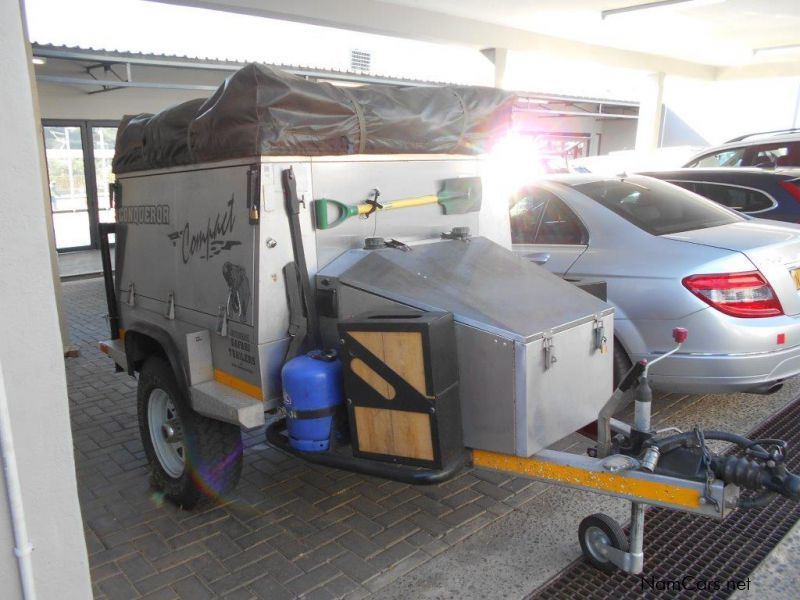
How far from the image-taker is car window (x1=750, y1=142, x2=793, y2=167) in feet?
29.1

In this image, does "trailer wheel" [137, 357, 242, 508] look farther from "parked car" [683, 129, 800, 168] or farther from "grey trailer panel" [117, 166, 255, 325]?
"parked car" [683, 129, 800, 168]

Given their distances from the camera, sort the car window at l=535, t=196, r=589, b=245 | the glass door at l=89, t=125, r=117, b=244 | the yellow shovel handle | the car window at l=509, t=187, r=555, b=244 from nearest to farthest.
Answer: the yellow shovel handle < the car window at l=535, t=196, r=589, b=245 < the car window at l=509, t=187, r=555, b=244 < the glass door at l=89, t=125, r=117, b=244

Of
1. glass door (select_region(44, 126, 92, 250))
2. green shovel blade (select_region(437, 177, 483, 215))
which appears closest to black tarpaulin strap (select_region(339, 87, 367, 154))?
green shovel blade (select_region(437, 177, 483, 215))

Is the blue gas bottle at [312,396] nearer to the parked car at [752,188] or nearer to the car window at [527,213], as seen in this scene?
the car window at [527,213]

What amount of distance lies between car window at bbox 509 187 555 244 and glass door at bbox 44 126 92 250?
35.9ft

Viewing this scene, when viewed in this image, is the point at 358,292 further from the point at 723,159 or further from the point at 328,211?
the point at 723,159

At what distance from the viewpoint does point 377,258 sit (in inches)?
130

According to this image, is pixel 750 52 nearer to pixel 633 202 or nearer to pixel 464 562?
pixel 633 202

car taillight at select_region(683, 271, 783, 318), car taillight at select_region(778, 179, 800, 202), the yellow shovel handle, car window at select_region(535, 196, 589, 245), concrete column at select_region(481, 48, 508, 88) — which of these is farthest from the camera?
concrete column at select_region(481, 48, 508, 88)

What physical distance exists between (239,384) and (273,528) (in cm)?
84

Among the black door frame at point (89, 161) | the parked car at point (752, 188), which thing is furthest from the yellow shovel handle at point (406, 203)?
the black door frame at point (89, 161)

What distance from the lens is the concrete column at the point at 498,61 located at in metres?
13.3

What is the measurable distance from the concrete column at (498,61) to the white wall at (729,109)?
408 inches

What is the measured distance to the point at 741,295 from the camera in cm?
407
